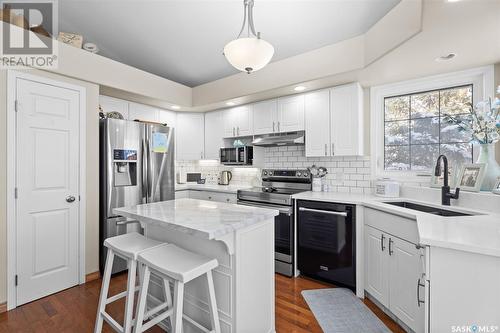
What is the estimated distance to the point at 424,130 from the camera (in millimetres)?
2668

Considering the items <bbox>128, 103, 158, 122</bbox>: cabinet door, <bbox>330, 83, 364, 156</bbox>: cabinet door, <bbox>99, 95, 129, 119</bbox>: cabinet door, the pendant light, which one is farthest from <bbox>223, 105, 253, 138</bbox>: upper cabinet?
the pendant light

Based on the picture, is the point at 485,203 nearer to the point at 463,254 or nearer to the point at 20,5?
the point at 463,254

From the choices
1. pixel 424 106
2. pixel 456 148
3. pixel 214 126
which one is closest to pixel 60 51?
pixel 214 126

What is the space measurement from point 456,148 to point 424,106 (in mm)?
561

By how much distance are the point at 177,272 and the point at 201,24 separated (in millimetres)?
2385

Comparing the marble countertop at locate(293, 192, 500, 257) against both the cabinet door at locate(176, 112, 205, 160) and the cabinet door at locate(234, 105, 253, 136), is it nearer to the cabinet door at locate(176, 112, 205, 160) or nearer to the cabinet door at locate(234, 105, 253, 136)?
the cabinet door at locate(234, 105, 253, 136)

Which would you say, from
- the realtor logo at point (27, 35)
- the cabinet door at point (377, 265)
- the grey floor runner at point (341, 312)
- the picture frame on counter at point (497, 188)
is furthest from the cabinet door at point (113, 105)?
the picture frame on counter at point (497, 188)

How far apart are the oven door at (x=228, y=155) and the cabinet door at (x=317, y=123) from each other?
1.16 m

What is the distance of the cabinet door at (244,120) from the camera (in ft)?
11.9

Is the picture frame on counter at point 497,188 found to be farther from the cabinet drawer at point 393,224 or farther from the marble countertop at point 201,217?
the marble countertop at point 201,217

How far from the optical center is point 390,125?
2.88 meters

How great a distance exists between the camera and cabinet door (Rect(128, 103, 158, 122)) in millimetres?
3494

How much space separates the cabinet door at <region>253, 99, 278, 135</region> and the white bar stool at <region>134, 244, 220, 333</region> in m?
2.26

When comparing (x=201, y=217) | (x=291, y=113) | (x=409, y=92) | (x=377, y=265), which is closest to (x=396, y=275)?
(x=377, y=265)
